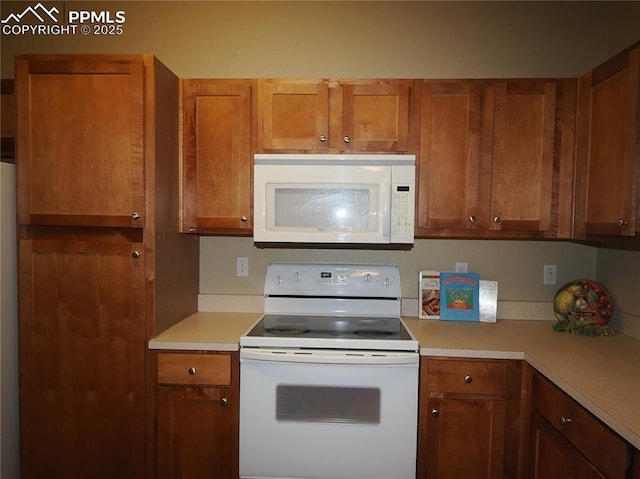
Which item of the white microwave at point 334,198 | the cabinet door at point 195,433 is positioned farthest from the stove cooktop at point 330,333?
the white microwave at point 334,198

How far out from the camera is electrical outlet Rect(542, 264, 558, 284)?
2.13 metres

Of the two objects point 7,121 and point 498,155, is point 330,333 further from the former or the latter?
point 7,121

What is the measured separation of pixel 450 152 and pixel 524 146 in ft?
1.18

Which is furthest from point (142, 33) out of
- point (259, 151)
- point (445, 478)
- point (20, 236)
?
point (445, 478)

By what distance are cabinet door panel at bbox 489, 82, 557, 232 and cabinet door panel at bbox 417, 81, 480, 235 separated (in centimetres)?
10

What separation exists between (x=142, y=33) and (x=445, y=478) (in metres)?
2.78

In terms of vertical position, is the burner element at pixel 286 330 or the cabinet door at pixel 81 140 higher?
the cabinet door at pixel 81 140

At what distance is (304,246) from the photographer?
2182 millimetres

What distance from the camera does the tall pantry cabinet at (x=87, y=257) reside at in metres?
1.60

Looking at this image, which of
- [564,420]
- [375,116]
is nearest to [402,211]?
[375,116]

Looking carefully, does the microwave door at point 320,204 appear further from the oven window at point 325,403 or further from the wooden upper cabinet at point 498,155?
the oven window at point 325,403

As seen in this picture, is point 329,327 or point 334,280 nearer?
point 329,327

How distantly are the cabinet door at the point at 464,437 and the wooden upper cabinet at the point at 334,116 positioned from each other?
3.99ft

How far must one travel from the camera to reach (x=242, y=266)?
2.21 meters
